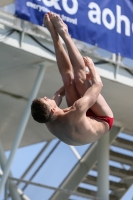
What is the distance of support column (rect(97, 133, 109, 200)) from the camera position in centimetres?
2014

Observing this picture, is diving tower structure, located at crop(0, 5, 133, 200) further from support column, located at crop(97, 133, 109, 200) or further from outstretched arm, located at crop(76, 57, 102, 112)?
outstretched arm, located at crop(76, 57, 102, 112)

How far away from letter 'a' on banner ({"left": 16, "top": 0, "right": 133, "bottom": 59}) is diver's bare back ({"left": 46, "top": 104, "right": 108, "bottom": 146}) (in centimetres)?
616

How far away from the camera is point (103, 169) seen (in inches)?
811

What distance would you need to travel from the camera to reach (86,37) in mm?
15930

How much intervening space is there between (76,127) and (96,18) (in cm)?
754

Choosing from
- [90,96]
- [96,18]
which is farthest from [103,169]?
[90,96]

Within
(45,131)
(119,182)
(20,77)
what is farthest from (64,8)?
(119,182)

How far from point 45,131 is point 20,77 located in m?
4.93

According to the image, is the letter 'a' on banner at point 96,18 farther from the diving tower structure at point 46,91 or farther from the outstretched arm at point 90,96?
the outstretched arm at point 90,96

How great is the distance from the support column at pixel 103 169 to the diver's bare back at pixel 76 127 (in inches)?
420

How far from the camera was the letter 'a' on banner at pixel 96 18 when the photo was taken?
1528 centimetres

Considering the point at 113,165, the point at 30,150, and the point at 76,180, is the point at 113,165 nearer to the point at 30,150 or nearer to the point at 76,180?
the point at 76,180

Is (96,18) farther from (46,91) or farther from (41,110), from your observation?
(41,110)

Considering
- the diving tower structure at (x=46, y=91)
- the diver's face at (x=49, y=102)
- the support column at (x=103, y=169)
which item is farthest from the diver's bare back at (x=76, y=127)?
the support column at (x=103, y=169)
